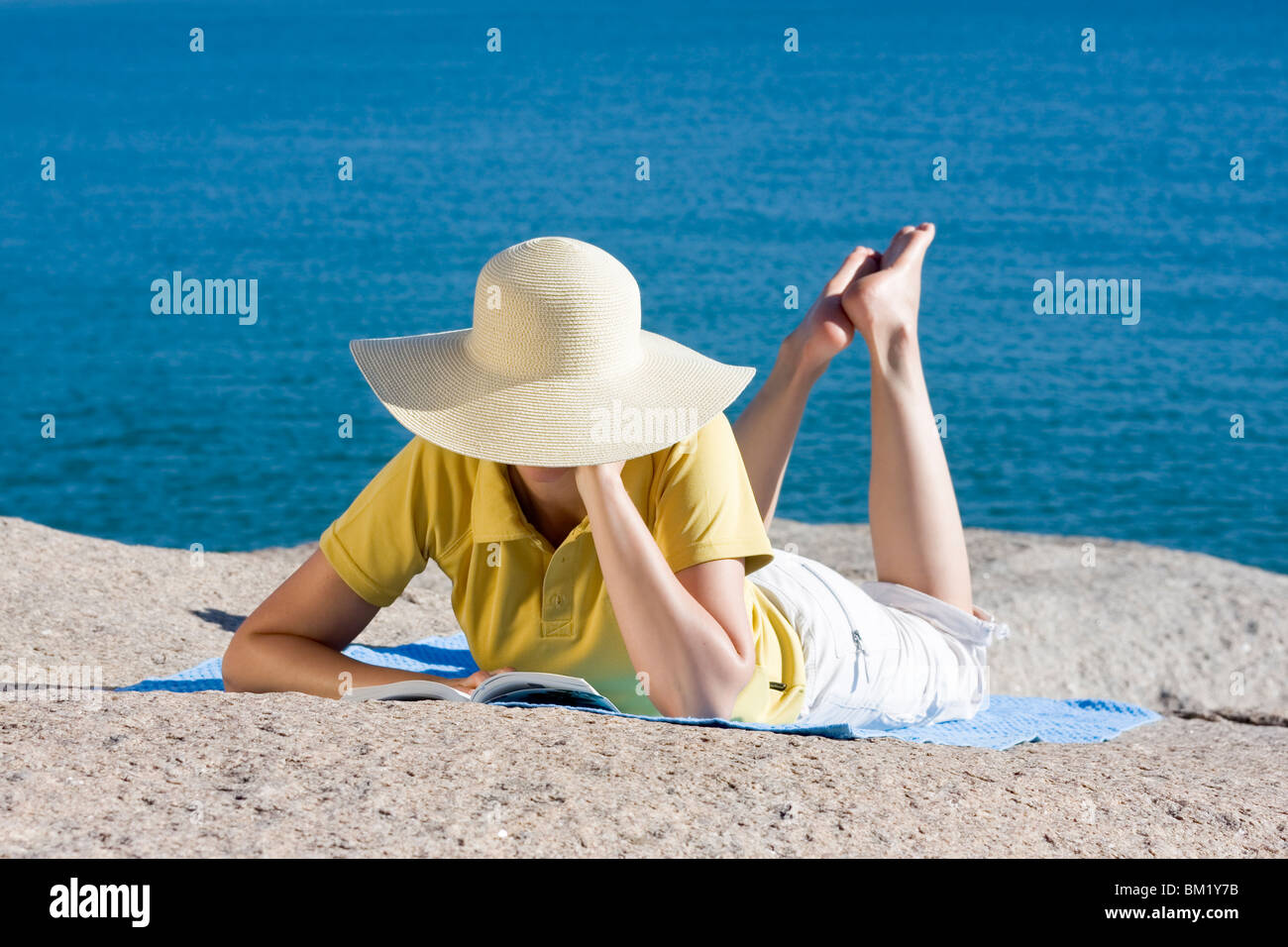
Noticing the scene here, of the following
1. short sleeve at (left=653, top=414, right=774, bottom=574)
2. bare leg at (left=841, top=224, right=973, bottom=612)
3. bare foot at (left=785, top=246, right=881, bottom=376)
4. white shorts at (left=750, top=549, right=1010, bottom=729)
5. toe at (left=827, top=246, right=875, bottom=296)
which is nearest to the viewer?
short sleeve at (left=653, top=414, right=774, bottom=574)

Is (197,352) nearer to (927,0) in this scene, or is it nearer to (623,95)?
(623,95)

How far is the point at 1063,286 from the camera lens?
525 inches

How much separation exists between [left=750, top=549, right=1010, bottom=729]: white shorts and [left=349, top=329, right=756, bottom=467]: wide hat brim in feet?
2.34

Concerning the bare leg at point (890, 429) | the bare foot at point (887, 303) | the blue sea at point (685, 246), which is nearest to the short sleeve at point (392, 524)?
the bare leg at point (890, 429)

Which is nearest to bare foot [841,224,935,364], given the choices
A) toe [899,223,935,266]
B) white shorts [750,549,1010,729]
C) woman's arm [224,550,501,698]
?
toe [899,223,935,266]

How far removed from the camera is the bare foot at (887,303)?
3633 mm

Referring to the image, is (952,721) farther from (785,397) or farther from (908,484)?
(785,397)

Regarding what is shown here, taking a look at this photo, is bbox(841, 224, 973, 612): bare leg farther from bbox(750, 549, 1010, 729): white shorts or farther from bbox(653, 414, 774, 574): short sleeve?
bbox(653, 414, 774, 574): short sleeve

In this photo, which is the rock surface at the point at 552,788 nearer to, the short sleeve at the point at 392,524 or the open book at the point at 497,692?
the open book at the point at 497,692

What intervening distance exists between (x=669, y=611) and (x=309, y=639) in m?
0.87

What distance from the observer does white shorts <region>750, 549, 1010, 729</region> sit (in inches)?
125

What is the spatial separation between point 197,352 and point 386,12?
40704mm

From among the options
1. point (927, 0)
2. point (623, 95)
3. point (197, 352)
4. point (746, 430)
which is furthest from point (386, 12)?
point (746, 430)

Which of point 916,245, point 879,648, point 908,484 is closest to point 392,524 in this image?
point 879,648
